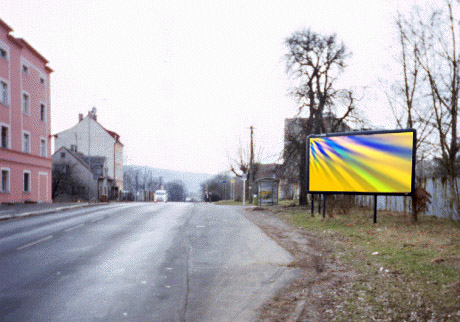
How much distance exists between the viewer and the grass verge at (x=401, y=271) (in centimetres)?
483

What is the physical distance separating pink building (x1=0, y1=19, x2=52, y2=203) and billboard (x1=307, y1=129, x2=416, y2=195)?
935 inches

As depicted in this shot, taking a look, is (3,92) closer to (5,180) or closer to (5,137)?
(5,137)

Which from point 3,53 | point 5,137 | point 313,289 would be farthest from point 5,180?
point 313,289

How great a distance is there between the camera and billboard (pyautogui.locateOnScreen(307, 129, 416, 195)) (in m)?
13.3

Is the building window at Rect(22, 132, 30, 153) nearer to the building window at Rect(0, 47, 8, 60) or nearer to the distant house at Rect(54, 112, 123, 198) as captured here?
the building window at Rect(0, 47, 8, 60)

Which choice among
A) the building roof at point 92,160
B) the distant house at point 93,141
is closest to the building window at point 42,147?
the building roof at point 92,160

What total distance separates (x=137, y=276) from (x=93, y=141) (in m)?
65.6

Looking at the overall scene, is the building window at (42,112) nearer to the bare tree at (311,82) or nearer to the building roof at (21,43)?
the building roof at (21,43)

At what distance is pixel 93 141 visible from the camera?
68188mm

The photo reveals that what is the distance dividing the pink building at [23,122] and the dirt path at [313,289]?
26.7 m

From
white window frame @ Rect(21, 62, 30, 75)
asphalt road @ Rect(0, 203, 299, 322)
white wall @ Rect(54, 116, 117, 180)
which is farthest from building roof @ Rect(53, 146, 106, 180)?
asphalt road @ Rect(0, 203, 299, 322)

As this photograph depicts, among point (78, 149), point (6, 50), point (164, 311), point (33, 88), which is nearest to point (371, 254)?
point (164, 311)

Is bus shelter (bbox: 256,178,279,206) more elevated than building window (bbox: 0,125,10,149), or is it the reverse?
building window (bbox: 0,125,10,149)

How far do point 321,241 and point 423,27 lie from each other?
767 cm
